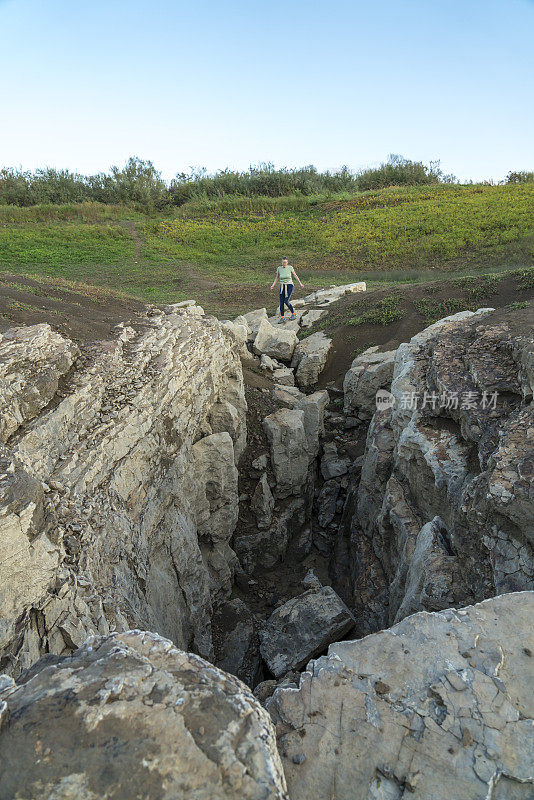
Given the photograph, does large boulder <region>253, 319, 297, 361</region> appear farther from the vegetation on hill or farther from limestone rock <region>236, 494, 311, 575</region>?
the vegetation on hill

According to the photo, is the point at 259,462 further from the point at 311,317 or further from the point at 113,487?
the point at 311,317

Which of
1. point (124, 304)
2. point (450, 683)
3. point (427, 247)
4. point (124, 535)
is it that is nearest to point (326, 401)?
point (124, 304)

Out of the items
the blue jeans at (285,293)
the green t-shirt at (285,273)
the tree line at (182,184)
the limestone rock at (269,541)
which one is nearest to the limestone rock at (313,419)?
the limestone rock at (269,541)

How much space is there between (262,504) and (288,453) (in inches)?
48.8

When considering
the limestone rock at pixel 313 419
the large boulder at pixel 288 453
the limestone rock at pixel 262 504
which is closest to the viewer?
the limestone rock at pixel 262 504

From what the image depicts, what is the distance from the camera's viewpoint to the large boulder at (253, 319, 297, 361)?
13.9 m

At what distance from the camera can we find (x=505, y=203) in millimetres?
29109

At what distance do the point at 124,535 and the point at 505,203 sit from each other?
3160cm

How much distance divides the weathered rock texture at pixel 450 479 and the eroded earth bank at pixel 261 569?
4 centimetres

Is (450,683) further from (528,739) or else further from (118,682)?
(118,682)

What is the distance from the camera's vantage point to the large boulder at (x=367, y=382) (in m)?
11.7

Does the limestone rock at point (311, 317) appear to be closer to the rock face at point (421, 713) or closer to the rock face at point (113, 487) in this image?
the rock face at point (113, 487)

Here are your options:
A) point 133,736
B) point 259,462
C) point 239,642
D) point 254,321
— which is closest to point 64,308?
point 259,462

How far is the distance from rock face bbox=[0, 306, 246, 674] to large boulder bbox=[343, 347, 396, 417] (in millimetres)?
3408
